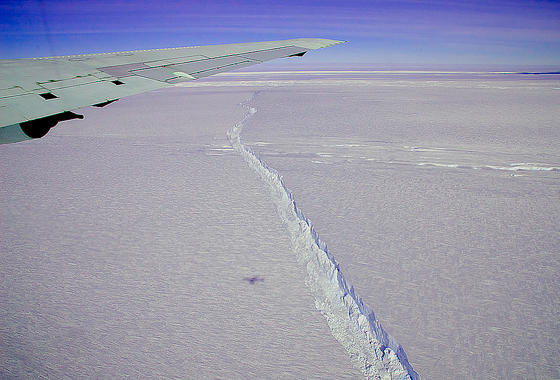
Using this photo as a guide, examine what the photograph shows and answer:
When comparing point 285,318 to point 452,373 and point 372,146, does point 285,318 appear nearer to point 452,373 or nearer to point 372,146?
point 452,373

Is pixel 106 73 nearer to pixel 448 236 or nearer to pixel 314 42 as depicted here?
pixel 314 42

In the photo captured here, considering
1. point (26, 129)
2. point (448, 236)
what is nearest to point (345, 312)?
point (448, 236)

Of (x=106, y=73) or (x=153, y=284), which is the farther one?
(x=153, y=284)

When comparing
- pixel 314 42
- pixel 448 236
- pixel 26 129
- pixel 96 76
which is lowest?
pixel 448 236

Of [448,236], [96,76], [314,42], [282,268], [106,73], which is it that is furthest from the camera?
[314,42]

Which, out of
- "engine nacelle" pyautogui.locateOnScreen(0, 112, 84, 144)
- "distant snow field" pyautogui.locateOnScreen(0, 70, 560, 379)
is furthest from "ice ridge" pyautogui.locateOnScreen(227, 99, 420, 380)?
"engine nacelle" pyautogui.locateOnScreen(0, 112, 84, 144)

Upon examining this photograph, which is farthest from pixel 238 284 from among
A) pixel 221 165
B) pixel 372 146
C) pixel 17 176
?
pixel 372 146

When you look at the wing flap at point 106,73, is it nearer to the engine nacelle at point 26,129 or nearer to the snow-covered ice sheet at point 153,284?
the engine nacelle at point 26,129
